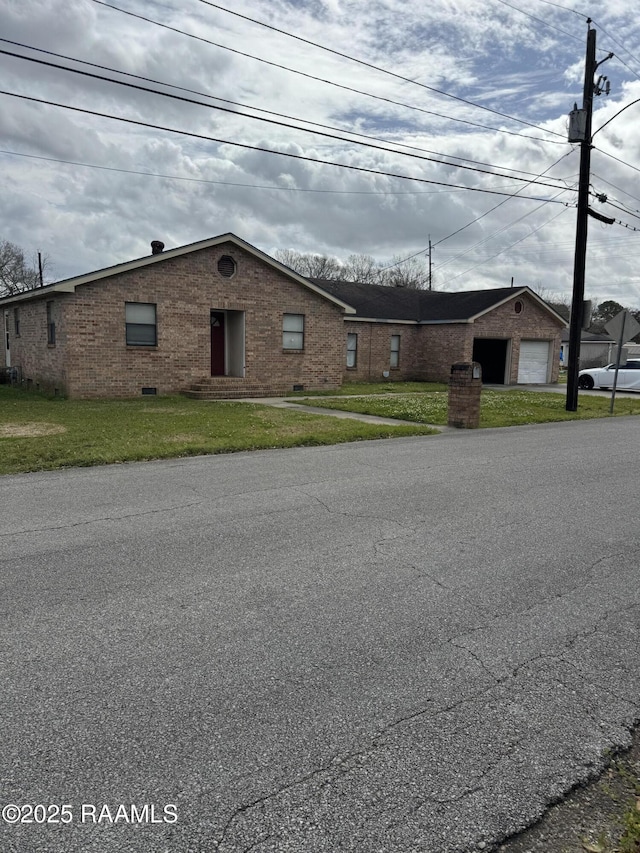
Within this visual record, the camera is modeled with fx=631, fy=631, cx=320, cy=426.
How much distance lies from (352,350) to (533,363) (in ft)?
32.5

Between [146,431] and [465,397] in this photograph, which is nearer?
[146,431]

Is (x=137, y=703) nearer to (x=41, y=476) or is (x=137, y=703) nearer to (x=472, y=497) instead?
(x=472, y=497)

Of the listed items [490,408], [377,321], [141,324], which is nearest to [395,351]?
[377,321]

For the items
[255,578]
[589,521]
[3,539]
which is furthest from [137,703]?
[589,521]

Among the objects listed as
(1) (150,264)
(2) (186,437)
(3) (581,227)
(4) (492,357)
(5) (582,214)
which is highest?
(5) (582,214)

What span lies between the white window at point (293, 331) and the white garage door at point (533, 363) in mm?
13454

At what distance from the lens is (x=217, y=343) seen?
22156 mm

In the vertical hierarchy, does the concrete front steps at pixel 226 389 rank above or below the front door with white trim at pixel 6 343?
below

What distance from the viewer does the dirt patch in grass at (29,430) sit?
1084cm

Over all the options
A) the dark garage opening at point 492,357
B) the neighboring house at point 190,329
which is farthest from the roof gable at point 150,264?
the dark garage opening at point 492,357

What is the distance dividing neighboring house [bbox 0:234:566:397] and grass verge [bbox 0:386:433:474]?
2291mm

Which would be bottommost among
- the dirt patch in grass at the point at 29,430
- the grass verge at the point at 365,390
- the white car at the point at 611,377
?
the dirt patch in grass at the point at 29,430

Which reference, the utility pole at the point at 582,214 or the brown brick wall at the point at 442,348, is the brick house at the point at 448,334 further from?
the utility pole at the point at 582,214

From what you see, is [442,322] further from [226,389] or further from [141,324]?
[141,324]
